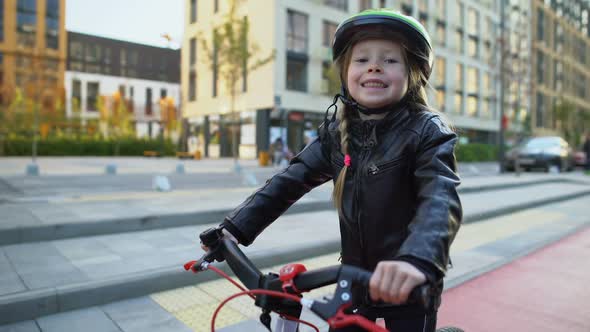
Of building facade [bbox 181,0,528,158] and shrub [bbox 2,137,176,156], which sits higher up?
building facade [bbox 181,0,528,158]

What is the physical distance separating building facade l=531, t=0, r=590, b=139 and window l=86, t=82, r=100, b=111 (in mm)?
51161

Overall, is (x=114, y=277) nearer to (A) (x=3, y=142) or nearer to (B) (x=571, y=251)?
(B) (x=571, y=251)

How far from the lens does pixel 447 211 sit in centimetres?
121

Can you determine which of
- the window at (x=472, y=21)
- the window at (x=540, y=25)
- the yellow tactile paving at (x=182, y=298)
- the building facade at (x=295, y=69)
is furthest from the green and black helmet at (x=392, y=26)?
the window at (x=540, y=25)

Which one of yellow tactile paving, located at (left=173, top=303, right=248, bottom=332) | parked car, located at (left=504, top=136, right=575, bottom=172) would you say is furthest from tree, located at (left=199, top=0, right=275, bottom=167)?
yellow tactile paving, located at (left=173, top=303, right=248, bottom=332)

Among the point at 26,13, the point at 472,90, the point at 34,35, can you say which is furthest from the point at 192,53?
the point at 472,90

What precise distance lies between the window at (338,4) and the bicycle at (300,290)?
30.6 m

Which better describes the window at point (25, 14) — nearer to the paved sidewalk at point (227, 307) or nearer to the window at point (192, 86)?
the window at point (192, 86)

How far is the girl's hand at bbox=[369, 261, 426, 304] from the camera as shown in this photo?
3.21 ft

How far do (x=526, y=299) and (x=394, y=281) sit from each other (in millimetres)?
3364

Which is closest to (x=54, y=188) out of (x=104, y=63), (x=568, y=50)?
(x=104, y=63)

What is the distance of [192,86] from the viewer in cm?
3519

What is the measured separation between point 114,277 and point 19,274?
0.86 m

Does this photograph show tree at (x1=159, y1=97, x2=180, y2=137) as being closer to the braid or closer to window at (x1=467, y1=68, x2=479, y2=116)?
window at (x1=467, y1=68, x2=479, y2=116)
